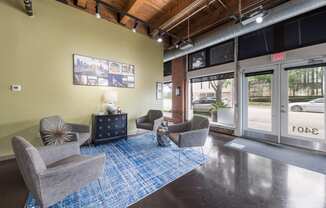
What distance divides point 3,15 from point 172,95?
6.01 meters

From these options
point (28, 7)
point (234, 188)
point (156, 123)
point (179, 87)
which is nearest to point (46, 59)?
point (28, 7)

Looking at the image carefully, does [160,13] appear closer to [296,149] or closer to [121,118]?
Answer: [121,118]

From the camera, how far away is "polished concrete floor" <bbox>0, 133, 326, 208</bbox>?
6.31 ft

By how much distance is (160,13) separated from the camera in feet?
15.4

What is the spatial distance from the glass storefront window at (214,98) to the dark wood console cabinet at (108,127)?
3.13 m

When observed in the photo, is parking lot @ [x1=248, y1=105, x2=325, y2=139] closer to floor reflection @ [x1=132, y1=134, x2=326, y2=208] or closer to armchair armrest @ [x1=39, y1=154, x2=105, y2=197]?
floor reflection @ [x1=132, y1=134, x2=326, y2=208]

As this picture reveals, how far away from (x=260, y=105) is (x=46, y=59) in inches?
231

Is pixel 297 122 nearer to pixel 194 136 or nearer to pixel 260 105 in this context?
pixel 260 105

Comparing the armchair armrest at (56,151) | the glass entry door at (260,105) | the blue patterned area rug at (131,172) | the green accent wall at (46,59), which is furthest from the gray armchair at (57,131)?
the glass entry door at (260,105)

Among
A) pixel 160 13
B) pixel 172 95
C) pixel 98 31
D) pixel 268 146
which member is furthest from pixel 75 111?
pixel 268 146

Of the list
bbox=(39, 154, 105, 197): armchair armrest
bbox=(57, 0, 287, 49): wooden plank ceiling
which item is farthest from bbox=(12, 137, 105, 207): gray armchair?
bbox=(57, 0, 287, 49): wooden plank ceiling

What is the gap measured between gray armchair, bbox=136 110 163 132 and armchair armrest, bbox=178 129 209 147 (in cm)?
160

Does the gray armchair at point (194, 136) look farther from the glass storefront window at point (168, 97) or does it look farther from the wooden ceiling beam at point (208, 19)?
the glass storefront window at point (168, 97)

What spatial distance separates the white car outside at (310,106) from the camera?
3.64 meters
